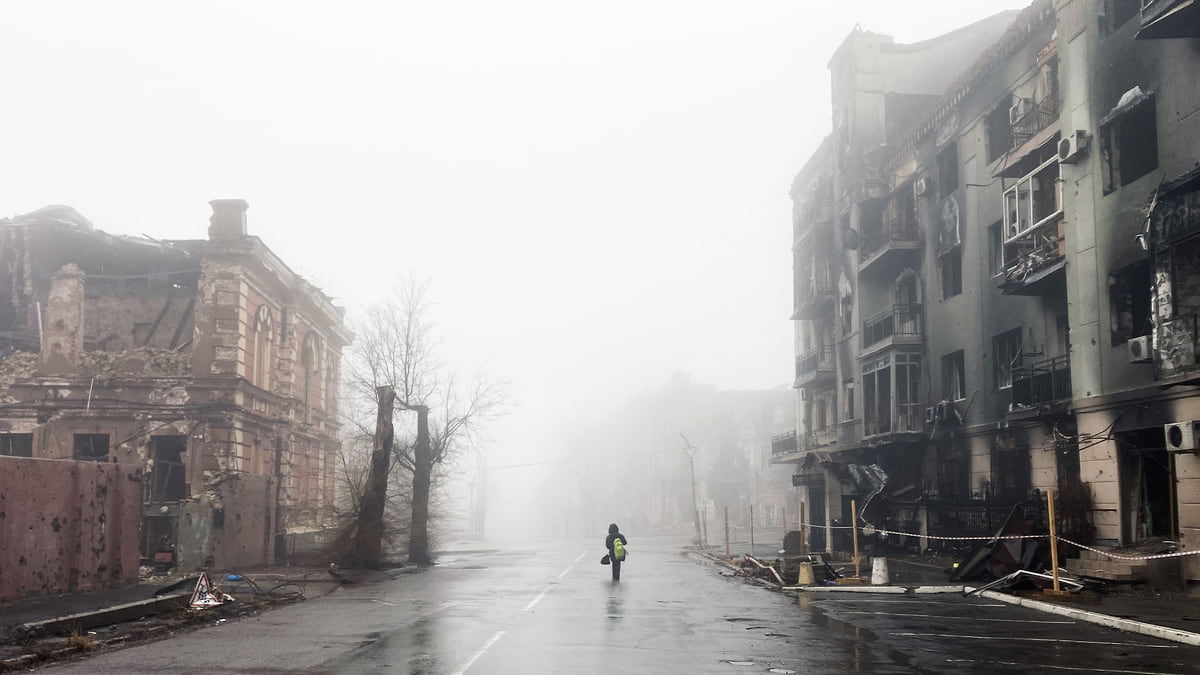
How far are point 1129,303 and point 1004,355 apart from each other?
792cm

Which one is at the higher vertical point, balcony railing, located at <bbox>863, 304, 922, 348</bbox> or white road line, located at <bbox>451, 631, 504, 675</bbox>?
balcony railing, located at <bbox>863, 304, 922, 348</bbox>

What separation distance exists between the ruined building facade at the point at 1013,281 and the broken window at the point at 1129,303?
38 mm


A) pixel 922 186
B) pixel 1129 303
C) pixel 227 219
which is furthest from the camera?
pixel 922 186

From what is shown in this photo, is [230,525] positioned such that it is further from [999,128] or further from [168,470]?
[999,128]

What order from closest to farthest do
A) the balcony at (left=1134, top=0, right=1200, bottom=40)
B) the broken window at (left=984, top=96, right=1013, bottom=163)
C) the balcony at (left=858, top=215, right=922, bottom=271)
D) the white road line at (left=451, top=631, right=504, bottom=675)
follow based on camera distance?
the white road line at (left=451, top=631, right=504, bottom=675)
the balcony at (left=1134, top=0, right=1200, bottom=40)
the broken window at (left=984, top=96, right=1013, bottom=163)
the balcony at (left=858, top=215, right=922, bottom=271)

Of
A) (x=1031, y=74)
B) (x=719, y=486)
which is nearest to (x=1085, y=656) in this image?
(x=1031, y=74)

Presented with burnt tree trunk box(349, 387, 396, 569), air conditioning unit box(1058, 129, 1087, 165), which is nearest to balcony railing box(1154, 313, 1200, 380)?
air conditioning unit box(1058, 129, 1087, 165)

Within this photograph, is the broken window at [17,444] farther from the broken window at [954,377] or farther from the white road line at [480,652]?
the broken window at [954,377]

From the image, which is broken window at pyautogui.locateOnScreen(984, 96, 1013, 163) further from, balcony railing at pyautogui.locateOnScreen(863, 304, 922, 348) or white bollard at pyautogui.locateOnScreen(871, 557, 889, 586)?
white bollard at pyautogui.locateOnScreen(871, 557, 889, 586)

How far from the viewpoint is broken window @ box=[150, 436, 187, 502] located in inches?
1277

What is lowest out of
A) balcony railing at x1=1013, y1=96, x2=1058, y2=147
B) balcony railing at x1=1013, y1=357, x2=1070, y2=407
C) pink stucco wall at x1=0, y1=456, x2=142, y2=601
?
pink stucco wall at x1=0, y1=456, x2=142, y2=601

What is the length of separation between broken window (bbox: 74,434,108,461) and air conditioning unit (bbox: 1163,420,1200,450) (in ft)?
93.8

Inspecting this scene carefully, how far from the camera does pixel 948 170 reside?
34.1 meters

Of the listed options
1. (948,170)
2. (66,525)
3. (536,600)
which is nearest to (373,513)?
(66,525)
